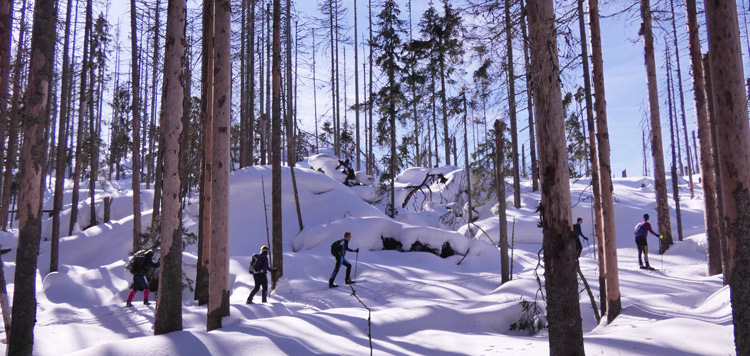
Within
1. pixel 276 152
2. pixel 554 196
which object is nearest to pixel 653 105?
pixel 276 152

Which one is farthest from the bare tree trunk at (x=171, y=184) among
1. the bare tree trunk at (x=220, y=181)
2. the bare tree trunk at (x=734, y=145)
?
the bare tree trunk at (x=734, y=145)

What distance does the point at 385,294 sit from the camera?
12.2m

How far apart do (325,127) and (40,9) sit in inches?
1640

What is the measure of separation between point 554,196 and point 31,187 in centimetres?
688

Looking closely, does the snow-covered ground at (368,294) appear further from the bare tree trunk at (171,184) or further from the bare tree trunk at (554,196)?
the bare tree trunk at (554,196)

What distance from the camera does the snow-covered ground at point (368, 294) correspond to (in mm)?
5880

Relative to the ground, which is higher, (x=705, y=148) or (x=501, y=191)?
(x=705, y=148)

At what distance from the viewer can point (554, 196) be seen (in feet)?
14.4

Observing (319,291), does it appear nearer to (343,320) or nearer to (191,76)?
(343,320)

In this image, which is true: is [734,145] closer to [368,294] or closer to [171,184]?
[171,184]

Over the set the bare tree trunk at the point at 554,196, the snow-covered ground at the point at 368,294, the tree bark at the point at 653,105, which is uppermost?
the tree bark at the point at 653,105

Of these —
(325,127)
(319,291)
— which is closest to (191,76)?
Answer: (319,291)

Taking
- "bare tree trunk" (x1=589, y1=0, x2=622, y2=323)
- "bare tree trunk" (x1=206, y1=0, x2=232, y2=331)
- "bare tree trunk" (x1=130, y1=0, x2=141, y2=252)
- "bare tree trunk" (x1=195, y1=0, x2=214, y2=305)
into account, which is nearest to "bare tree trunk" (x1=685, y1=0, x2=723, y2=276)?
"bare tree trunk" (x1=589, y1=0, x2=622, y2=323)

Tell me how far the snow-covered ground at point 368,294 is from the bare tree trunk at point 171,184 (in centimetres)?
87
